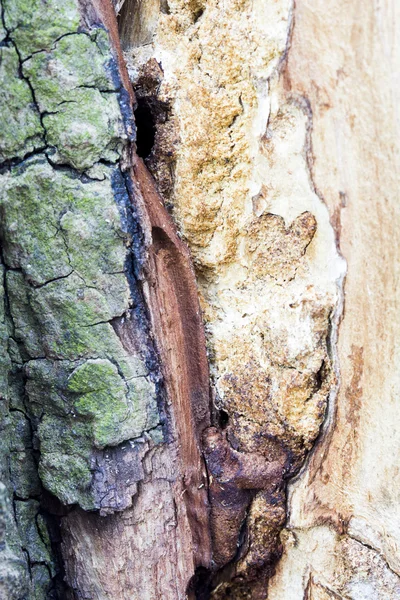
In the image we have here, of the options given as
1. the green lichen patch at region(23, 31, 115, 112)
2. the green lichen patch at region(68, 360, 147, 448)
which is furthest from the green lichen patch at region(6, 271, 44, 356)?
the green lichen patch at region(23, 31, 115, 112)

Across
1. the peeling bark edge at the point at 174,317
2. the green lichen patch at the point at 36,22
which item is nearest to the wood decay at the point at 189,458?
the peeling bark edge at the point at 174,317

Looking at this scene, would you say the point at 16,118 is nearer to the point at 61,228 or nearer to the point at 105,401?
the point at 61,228

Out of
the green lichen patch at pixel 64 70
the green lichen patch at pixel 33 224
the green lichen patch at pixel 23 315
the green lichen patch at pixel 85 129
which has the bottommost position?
the green lichen patch at pixel 23 315

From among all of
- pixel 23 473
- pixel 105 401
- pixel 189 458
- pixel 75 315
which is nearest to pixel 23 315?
pixel 75 315

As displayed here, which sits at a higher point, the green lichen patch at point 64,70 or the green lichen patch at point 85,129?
the green lichen patch at point 64,70

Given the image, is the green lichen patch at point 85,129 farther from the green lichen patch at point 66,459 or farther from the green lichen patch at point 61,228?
the green lichen patch at point 66,459

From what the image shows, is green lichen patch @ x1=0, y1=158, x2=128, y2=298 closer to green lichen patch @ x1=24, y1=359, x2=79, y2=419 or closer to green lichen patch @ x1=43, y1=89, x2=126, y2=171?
green lichen patch @ x1=43, y1=89, x2=126, y2=171

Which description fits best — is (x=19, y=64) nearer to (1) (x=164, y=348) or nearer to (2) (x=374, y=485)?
(1) (x=164, y=348)
